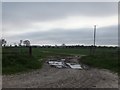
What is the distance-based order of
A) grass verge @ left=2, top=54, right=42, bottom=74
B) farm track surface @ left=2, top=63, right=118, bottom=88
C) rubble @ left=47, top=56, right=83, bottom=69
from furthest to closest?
1. rubble @ left=47, top=56, right=83, bottom=69
2. grass verge @ left=2, top=54, right=42, bottom=74
3. farm track surface @ left=2, top=63, right=118, bottom=88

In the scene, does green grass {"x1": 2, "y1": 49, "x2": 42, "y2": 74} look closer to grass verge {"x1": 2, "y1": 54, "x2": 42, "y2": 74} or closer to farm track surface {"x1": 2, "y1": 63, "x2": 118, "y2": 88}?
grass verge {"x1": 2, "y1": 54, "x2": 42, "y2": 74}

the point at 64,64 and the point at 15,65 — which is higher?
the point at 15,65

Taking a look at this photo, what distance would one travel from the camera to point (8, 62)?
26547 millimetres

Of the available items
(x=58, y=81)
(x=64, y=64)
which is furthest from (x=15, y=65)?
(x=58, y=81)

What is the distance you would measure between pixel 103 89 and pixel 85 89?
3.52 ft

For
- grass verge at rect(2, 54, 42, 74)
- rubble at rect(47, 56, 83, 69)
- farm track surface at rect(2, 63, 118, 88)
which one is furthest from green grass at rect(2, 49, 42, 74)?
rubble at rect(47, 56, 83, 69)

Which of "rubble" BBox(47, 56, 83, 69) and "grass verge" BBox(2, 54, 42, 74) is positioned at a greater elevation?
"grass verge" BBox(2, 54, 42, 74)

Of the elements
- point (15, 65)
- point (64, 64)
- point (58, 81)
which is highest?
point (15, 65)

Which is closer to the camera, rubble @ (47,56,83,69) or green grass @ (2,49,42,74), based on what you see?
green grass @ (2,49,42,74)

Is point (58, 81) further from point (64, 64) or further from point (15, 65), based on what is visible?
point (64, 64)

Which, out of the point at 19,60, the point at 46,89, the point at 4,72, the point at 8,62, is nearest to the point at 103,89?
the point at 46,89

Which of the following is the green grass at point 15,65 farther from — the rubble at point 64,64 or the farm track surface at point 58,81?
the rubble at point 64,64

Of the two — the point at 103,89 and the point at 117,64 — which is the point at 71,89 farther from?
the point at 117,64

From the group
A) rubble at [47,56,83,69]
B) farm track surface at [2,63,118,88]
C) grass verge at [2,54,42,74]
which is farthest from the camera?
rubble at [47,56,83,69]
